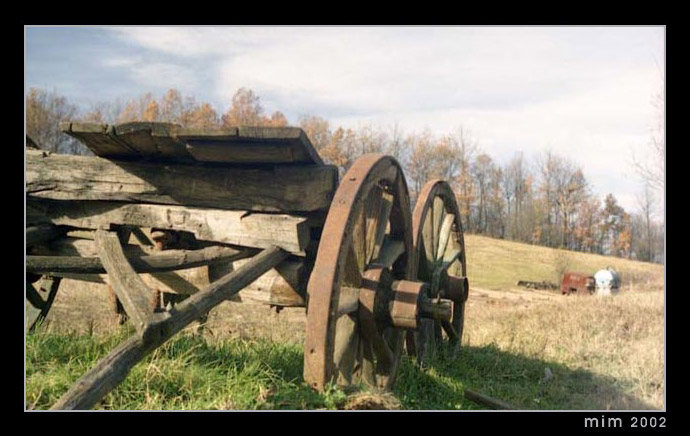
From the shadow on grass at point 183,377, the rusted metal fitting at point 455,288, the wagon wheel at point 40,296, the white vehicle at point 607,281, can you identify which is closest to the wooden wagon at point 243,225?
the shadow on grass at point 183,377

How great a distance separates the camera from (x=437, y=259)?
5.47 metres

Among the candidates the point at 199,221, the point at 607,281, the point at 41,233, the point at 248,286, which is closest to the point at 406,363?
the point at 248,286

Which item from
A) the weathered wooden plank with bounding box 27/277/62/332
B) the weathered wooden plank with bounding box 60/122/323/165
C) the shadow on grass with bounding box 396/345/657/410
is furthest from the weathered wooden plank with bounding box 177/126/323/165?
the weathered wooden plank with bounding box 27/277/62/332

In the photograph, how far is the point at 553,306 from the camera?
395 inches

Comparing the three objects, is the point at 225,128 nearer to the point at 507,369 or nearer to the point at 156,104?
the point at 507,369

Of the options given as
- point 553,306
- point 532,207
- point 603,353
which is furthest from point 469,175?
point 603,353

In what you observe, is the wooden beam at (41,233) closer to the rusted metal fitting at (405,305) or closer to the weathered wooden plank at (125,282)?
the weathered wooden plank at (125,282)

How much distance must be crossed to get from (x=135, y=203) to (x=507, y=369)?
152 inches

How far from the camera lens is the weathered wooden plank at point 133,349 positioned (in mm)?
2195

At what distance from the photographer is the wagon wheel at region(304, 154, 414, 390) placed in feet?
8.91

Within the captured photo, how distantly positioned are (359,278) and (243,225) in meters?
0.87

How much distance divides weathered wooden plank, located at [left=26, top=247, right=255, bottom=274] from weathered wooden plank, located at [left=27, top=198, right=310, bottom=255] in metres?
0.20

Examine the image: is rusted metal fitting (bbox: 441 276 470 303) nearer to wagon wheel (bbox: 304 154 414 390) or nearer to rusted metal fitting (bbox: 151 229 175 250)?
wagon wheel (bbox: 304 154 414 390)

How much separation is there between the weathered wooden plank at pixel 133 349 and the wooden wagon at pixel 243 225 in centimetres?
2
